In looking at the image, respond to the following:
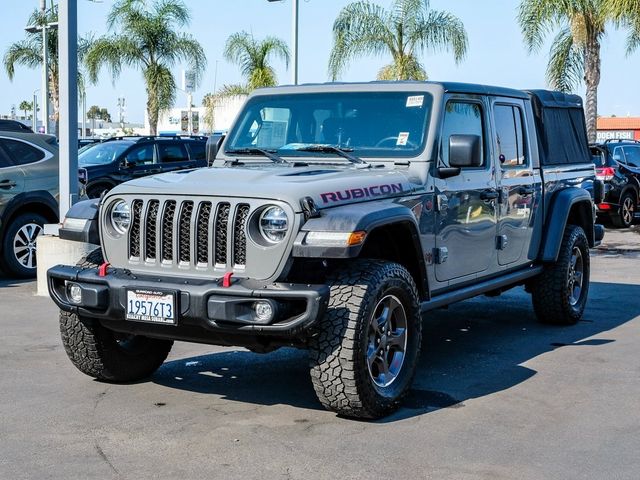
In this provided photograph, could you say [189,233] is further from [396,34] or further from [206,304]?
[396,34]

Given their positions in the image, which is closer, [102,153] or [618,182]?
[618,182]

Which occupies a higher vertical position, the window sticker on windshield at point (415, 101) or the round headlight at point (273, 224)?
the window sticker on windshield at point (415, 101)

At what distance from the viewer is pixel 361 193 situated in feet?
18.1

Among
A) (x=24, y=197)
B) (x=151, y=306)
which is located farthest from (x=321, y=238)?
(x=24, y=197)

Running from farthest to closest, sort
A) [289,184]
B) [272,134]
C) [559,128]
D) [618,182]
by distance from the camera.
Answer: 1. [618,182]
2. [559,128]
3. [272,134]
4. [289,184]

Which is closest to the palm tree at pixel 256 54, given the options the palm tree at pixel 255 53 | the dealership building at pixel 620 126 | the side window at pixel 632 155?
the palm tree at pixel 255 53

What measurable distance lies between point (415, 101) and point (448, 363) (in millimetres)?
1911

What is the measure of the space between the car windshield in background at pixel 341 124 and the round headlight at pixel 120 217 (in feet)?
4.34

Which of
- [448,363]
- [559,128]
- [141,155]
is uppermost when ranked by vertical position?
[559,128]

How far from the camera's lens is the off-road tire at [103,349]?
5.88m

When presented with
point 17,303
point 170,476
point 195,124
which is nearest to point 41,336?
point 17,303

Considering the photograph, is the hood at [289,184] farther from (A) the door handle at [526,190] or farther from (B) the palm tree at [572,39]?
(B) the palm tree at [572,39]

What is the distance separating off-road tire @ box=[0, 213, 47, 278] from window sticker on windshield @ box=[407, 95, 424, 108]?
246 inches

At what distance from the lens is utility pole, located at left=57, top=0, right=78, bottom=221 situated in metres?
10.1
